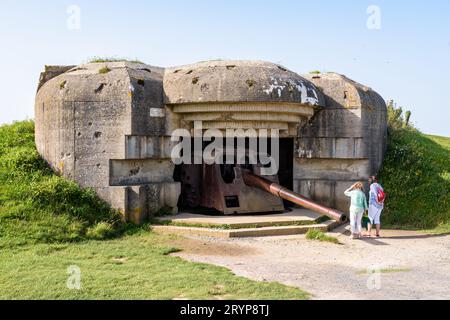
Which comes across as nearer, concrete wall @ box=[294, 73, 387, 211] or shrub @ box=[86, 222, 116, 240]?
shrub @ box=[86, 222, 116, 240]

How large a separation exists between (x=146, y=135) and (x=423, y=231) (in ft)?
17.2

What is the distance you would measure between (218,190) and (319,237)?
2523mm

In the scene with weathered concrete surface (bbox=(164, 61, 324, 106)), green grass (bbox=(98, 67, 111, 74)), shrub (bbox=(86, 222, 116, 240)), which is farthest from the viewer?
green grass (bbox=(98, 67, 111, 74))

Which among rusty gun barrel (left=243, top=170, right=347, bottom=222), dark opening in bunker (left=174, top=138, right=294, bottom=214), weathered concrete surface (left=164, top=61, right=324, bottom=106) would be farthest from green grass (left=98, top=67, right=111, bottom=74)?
rusty gun barrel (left=243, top=170, right=347, bottom=222)

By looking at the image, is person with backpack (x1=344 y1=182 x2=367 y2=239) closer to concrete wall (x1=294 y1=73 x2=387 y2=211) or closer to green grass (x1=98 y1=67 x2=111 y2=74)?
concrete wall (x1=294 y1=73 x2=387 y2=211)

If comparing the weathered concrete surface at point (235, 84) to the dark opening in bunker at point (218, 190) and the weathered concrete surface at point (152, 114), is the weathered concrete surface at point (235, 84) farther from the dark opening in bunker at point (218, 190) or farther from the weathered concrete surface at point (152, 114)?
the dark opening in bunker at point (218, 190)

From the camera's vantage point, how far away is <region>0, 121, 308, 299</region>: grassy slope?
4855mm

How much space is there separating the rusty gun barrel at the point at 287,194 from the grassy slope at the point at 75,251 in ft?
8.09

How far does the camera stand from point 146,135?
8.71m

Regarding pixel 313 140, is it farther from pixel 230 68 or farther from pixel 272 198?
pixel 230 68

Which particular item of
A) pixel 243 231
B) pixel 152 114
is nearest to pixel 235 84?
pixel 152 114

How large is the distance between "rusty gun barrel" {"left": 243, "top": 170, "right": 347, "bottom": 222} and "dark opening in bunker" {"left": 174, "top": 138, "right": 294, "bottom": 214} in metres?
0.21

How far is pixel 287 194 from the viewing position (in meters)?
8.89

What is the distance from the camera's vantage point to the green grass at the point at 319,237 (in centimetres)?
767
